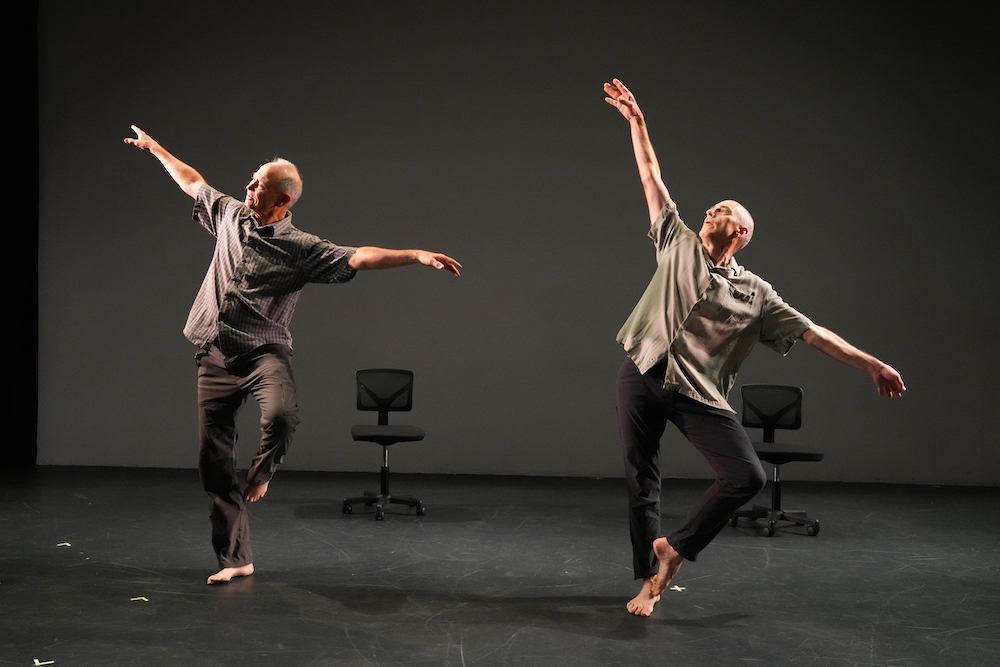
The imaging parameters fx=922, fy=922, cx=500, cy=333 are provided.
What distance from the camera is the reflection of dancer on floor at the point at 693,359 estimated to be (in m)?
3.32

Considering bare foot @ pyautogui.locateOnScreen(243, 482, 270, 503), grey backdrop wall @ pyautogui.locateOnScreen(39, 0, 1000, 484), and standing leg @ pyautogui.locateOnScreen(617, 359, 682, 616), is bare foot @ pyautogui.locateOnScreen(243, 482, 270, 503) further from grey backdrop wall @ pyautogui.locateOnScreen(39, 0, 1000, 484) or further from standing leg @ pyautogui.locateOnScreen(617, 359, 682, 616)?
grey backdrop wall @ pyautogui.locateOnScreen(39, 0, 1000, 484)

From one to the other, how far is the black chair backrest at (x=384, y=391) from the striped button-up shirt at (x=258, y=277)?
1.96 metres

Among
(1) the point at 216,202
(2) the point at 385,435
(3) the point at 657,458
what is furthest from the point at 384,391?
(3) the point at 657,458

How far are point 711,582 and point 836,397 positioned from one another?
131 inches

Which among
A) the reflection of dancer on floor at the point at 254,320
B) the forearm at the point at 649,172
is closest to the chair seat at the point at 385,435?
the reflection of dancer on floor at the point at 254,320

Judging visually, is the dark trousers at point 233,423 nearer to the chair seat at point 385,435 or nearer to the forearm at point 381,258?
the forearm at point 381,258

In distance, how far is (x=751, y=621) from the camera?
11.3 feet

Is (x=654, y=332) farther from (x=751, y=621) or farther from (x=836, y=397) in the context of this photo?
(x=836, y=397)

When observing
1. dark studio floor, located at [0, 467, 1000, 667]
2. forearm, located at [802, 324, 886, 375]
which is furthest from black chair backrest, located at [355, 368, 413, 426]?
forearm, located at [802, 324, 886, 375]

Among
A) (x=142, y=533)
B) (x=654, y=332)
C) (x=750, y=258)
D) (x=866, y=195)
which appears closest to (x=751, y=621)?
(x=654, y=332)

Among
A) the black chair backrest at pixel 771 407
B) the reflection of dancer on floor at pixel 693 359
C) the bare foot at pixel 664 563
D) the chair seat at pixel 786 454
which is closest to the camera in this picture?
the reflection of dancer on floor at pixel 693 359

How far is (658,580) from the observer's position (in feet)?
11.5

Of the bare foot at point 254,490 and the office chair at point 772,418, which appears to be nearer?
the bare foot at point 254,490

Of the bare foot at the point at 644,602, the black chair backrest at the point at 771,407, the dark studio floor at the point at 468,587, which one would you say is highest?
the black chair backrest at the point at 771,407
